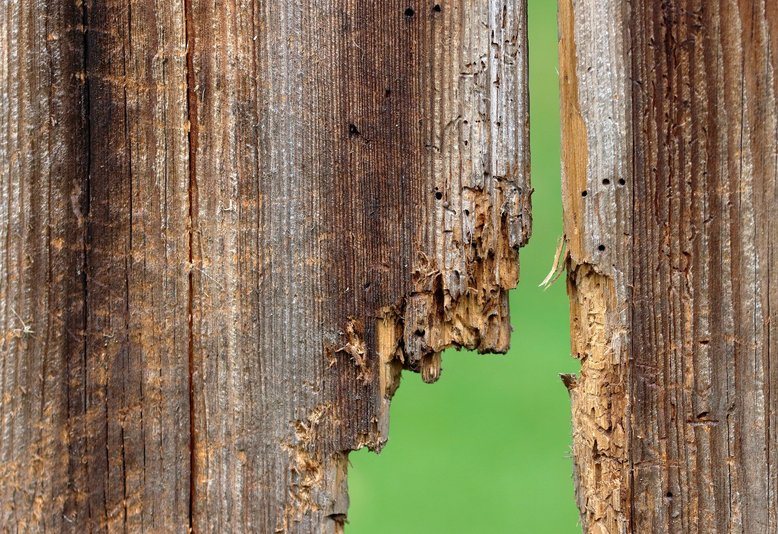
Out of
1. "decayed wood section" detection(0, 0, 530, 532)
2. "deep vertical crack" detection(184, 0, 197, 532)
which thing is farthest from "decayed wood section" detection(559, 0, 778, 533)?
"deep vertical crack" detection(184, 0, 197, 532)

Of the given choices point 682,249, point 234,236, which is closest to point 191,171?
point 234,236

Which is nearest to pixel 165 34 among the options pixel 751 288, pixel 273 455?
pixel 273 455

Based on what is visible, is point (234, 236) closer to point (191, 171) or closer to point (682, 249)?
point (191, 171)

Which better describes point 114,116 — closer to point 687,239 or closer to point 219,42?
point 219,42

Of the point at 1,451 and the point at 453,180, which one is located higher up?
the point at 453,180

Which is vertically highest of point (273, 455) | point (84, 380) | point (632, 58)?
point (632, 58)

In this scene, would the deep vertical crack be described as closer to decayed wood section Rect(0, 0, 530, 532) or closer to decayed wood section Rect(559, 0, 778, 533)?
decayed wood section Rect(0, 0, 530, 532)
